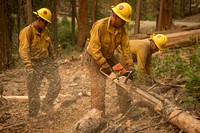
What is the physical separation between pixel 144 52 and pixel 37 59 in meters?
2.28

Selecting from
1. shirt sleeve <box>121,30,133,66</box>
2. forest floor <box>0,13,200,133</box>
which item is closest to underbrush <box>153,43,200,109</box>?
forest floor <box>0,13,200,133</box>

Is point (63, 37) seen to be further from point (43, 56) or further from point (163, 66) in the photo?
point (43, 56)

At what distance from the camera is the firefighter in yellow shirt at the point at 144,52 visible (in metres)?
6.06

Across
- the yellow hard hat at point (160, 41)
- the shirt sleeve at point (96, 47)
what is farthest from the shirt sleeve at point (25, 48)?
the yellow hard hat at point (160, 41)

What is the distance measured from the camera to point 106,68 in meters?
5.08

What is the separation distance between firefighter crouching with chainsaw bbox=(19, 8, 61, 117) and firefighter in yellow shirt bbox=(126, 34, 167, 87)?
1.79 meters

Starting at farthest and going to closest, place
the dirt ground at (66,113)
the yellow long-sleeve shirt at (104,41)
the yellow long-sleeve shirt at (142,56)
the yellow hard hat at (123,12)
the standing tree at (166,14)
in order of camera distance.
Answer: the standing tree at (166,14) → the yellow long-sleeve shirt at (142,56) → the dirt ground at (66,113) → the yellow long-sleeve shirt at (104,41) → the yellow hard hat at (123,12)

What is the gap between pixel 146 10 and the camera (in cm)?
2341

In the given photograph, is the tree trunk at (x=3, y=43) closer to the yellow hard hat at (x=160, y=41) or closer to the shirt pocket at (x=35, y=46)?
the shirt pocket at (x=35, y=46)

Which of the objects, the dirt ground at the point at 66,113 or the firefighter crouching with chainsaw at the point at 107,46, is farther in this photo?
the dirt ground at the point at 66,113

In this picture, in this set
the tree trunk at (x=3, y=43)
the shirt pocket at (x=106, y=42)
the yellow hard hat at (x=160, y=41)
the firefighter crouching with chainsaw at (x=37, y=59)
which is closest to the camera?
the shirt pocket at (x=106, y=42)

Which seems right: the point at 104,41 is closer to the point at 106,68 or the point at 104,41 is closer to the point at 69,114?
the point at 106,68

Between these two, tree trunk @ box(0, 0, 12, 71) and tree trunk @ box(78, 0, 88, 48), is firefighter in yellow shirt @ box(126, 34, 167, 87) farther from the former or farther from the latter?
tree trunk @ box(78, 0, 88, 48)

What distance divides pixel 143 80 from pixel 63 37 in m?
18.9
